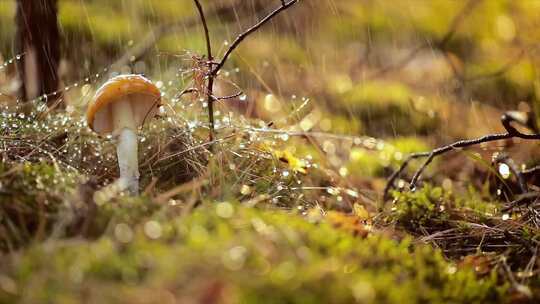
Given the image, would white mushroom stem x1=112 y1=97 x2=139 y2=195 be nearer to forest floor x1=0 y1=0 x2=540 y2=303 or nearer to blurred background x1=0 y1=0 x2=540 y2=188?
forest floor x1=0 y1=0 x2=540 y2=303

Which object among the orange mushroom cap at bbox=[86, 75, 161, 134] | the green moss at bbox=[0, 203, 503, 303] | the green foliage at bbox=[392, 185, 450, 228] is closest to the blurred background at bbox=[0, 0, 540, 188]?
the green foliage at bbox=[392, 185, 450, 228]

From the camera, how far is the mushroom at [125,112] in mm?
2047

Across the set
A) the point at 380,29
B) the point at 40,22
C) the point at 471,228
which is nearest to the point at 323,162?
the point at 471,228

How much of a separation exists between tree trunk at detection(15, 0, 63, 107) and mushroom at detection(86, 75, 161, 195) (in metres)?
0.78

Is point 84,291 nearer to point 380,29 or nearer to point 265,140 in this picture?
point 265,140

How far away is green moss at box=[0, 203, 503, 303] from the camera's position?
1.10 meters

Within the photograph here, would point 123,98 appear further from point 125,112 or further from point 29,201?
point 29,201

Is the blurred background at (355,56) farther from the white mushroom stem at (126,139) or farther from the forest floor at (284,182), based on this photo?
the white mushroom stem at (126,139)

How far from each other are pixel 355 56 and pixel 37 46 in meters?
3.53

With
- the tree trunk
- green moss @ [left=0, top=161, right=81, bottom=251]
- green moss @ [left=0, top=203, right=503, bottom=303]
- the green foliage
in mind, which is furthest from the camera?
the tree trunk

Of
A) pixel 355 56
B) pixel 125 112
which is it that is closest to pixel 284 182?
pixel 125 112

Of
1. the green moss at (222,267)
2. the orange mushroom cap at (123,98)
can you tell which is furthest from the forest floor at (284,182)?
the orange mushroom cap at (123,98)

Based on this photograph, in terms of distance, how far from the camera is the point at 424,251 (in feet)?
5.16

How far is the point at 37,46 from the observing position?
295 cm
